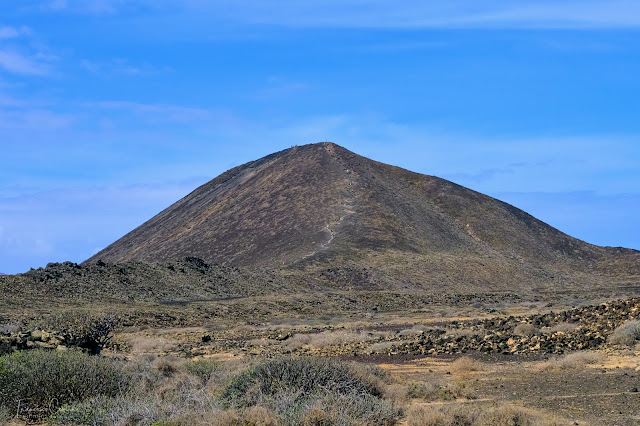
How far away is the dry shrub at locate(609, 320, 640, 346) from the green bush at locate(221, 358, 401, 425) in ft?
32.1

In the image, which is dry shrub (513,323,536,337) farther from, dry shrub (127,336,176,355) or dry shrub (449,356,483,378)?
dry shrub (127,336,176,355)

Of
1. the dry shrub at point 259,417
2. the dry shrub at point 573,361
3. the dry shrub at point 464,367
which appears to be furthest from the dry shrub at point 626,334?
the dry shrub at point 259,417

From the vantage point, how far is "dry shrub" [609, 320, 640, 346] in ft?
68.8

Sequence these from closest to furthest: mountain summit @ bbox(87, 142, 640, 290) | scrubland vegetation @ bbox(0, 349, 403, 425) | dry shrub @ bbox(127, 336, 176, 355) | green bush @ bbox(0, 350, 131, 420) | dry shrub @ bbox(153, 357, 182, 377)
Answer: scrubland vegetation @ bbox(0, 349, 403, 425) → green bush @ bbox(0, 350, 131, 420) → dry shrub @ bbox(153, 357, 182, 377) → dry shrub @ bbox(127, 336, 176, 355) → mountain summit @ bbox(87, 142, 640, 290)

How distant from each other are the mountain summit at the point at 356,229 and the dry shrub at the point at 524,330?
52.1 metres

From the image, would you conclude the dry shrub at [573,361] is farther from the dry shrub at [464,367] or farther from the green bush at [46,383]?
the green bush at [46,383]

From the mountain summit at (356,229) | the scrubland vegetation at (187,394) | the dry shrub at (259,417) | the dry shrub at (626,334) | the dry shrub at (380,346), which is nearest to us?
the dry shrub at (259,417)

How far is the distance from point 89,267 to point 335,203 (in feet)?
174

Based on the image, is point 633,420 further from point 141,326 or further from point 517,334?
point 141,326

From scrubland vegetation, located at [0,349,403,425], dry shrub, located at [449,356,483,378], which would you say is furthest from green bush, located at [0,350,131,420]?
dry shrub, located at [449,356,483,378]

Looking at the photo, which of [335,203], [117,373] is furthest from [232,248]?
[117,373]

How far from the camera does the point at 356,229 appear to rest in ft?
314

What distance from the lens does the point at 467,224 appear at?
11275 cm

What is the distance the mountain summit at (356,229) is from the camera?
89.9 meters
